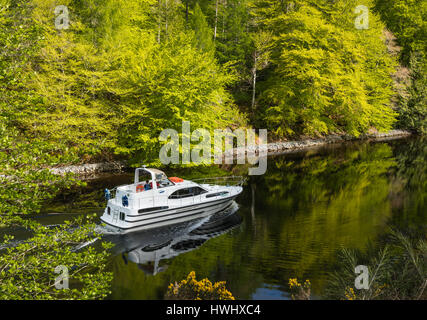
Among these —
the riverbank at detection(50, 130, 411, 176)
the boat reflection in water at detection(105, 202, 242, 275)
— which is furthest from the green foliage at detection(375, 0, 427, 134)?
the boat reflection in water at detection(105, 202, 242, 275)

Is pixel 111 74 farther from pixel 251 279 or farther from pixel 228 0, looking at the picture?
pixel 228 0

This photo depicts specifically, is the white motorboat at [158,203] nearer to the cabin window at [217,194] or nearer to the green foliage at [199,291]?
the cabin window at [217,194]

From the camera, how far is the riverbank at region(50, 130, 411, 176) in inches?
1150

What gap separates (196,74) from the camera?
30.5m

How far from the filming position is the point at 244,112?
45938 mm

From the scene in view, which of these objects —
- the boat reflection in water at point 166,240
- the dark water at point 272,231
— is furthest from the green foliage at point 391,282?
the boat reflection in water at point 166,240

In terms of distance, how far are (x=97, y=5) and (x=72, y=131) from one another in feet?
40.0

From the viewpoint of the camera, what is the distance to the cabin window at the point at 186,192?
19.5 m

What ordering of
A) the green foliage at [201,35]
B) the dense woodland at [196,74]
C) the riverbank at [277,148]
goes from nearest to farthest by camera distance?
1. the dense woodland at [196,74]
2. the riverbank at [277,148]
3. the green foliage at [201,35]

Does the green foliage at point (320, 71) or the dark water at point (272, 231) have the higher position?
the green foliage at point (320, 71)

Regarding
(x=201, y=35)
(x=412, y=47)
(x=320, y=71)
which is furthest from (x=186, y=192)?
(x=412, y=47)

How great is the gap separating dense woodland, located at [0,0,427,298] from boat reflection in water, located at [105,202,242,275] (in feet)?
9.27

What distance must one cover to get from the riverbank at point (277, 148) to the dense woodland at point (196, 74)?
1.30 metres

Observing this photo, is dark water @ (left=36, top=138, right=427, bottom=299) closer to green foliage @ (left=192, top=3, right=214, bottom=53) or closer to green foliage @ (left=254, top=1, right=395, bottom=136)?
green foliage @ (left=254, top=1, right=395, bottom=136)
